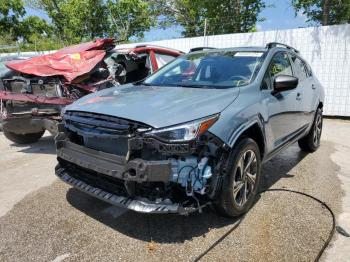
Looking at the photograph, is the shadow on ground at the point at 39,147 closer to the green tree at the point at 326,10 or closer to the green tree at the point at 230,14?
the green tree at the point at 326,10

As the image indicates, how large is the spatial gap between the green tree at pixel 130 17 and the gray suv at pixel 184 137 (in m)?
23.6

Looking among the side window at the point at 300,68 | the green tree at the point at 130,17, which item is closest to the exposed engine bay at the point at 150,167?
the side window at the point at 300,68

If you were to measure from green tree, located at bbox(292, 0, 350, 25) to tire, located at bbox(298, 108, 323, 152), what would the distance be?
323 inches

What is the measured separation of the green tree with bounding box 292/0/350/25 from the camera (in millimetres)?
12834

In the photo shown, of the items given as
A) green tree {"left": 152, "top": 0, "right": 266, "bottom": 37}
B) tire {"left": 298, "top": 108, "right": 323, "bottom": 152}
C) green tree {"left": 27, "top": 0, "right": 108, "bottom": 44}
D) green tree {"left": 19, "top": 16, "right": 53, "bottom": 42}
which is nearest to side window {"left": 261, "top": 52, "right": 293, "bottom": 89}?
tire {"left": 298, "top": 108, "right": 323, "bottom": 152}

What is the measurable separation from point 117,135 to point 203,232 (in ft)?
4.00

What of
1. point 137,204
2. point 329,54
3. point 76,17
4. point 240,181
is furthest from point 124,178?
point 76,17

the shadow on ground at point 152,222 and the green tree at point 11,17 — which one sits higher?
the green tree at point 11,17

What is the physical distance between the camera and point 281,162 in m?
5.54

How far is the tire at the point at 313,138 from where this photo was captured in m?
5.94

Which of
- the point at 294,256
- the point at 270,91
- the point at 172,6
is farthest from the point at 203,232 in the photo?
the point at 172,6

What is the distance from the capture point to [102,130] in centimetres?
316

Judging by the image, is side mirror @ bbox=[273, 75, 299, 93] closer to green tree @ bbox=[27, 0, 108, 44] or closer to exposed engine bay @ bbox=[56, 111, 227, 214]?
exposed engine bay @ bbox=[56, 111, 227, 214]

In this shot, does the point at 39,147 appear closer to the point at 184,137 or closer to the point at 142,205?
the point at 142,205
